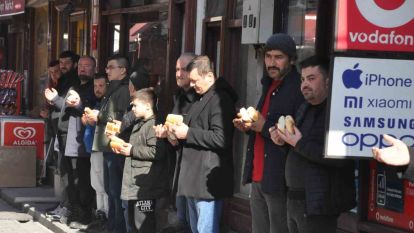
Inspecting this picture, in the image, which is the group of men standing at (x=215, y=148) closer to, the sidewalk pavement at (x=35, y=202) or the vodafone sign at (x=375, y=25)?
the sidewalk pavement at (x=35, y=202)

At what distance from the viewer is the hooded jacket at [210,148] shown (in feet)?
22.5

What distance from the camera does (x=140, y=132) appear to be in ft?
26.0

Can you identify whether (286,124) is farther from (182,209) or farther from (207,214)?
(182,209)

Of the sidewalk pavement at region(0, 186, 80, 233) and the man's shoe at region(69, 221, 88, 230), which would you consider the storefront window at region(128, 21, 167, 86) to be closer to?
the man's shoe at region(69, 221, 88, 230)

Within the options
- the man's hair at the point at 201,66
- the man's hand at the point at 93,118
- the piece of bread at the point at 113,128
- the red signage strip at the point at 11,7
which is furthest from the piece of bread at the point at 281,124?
the red signage strip at the point at 11,7

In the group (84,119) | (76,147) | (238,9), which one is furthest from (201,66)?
(76,147)

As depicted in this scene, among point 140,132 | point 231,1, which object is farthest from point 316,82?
point 231,1

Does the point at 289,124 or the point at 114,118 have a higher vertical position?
the point at 289,124

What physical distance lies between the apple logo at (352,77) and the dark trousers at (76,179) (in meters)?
5.58

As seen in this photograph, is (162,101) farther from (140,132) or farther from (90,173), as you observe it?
(140,132)

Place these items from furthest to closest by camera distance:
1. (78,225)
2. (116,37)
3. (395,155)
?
(116,37)
(78,225)
(395,155)

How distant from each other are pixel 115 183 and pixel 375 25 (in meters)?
4.51

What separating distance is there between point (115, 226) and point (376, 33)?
16.2 feet

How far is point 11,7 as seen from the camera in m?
15.6
